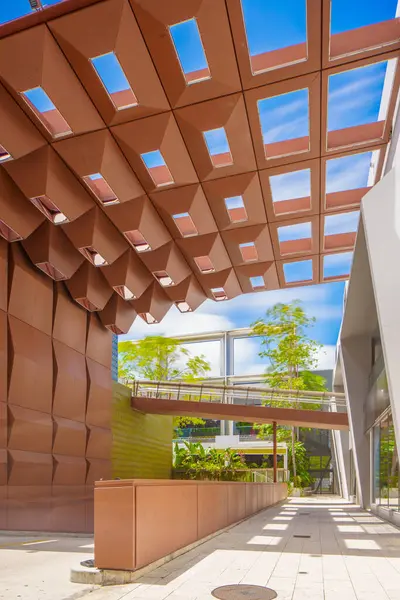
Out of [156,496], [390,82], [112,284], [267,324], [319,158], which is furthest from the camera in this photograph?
[267,324]

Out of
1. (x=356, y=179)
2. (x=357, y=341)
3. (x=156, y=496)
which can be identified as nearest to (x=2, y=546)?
(x=156, y=496)

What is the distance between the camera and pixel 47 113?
29.8ft

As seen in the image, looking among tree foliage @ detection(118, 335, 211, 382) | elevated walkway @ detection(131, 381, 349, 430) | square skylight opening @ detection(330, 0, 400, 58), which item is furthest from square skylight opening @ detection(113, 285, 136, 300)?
tree foliage @ detection(118, 335, 211, 382)

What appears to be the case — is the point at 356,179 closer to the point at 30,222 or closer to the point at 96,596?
the point at 30,222

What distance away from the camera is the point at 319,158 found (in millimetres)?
10055

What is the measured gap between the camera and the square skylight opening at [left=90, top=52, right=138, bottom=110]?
7.92m

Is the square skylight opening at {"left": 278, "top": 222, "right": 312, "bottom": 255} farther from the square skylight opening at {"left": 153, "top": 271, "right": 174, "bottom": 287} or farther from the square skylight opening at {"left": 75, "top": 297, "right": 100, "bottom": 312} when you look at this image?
the square skylight opening at {"left": 75, "top": 297, "right": 100, "bottom": 312}

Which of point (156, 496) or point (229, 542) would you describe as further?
point (229, 542)

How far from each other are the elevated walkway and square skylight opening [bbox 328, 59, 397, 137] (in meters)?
15.1

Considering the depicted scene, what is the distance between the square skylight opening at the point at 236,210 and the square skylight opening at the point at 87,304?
16.0 ft

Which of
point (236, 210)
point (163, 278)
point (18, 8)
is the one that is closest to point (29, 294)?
point (163, 278)

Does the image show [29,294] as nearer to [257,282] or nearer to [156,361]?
[257,282]

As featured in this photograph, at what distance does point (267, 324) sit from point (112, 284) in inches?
956

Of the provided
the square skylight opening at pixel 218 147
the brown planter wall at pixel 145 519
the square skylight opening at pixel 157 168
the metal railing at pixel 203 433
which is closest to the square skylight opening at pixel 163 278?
the square skylight opening at pixel 157 168
